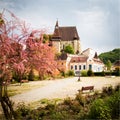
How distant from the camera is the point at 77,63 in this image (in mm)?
3834

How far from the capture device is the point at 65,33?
385 centimetres

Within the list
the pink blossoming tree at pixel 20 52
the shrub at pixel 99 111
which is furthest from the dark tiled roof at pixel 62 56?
the shrub at pixel 99 111

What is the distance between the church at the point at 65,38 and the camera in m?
3.74

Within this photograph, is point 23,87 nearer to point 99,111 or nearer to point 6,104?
point 6,104

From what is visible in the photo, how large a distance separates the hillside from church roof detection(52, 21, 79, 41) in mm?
414

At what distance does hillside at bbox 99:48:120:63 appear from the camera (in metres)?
4.05

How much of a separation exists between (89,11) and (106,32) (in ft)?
1.14

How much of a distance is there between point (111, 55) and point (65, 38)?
2.24 feet

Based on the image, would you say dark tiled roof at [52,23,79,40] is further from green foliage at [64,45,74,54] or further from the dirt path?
A: the dirt path

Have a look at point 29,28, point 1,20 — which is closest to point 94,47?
point 29,28

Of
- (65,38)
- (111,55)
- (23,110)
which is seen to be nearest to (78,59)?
(65,38)

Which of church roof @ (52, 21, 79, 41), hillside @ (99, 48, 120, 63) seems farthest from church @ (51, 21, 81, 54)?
hillside @ (99, 48, 120, 63)

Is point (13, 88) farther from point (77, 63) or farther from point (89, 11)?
point (89, 11)

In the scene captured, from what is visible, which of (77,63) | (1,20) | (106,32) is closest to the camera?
(1,20)
